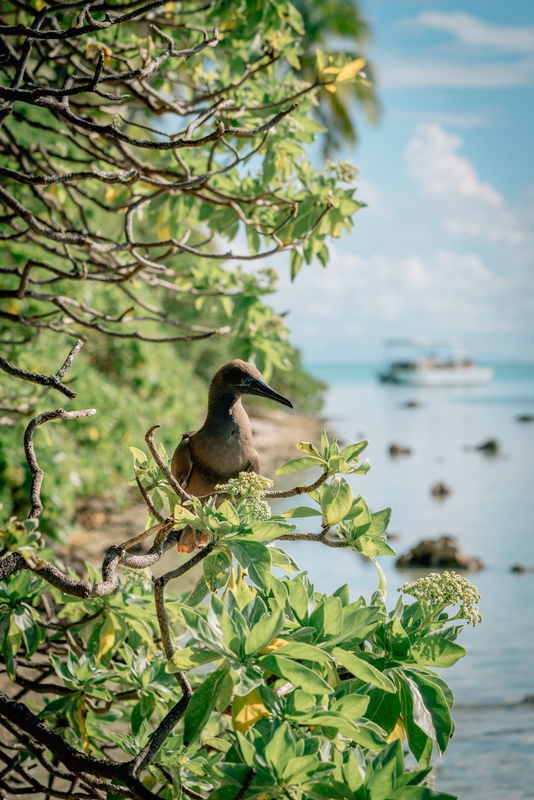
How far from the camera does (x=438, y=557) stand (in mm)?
10922

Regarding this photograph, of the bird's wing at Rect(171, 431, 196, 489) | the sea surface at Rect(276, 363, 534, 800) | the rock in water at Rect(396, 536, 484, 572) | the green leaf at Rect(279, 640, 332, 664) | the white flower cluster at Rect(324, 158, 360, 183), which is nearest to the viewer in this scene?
the green leaf at Rect(279, 640, 332, 664)

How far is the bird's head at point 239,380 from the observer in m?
2.20

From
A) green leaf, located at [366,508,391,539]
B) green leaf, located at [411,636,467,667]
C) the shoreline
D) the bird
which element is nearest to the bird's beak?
the bird

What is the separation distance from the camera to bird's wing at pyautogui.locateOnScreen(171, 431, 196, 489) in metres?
2.30

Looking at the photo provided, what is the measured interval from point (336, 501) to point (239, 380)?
0.64m

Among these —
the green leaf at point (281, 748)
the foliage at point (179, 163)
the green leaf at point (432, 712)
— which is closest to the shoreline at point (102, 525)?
the foliage at point (179, 163)

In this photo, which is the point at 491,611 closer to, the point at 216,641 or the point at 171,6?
the point at 171,6

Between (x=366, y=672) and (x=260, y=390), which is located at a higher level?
(x=260, y=390)

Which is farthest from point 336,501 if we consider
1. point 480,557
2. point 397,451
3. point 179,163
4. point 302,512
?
point 397,451

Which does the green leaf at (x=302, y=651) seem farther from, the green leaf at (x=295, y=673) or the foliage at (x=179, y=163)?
the foliage at (x=179, y=163)

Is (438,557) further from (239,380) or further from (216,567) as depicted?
(216,567)

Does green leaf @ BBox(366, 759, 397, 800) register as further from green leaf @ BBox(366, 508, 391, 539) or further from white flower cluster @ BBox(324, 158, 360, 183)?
white flower cluster @ BBox(324, 158, 360, 183)

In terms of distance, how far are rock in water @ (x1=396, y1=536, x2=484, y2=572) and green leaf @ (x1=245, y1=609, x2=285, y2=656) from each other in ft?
32.9

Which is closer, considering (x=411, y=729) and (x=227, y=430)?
(x=411, y=729)
